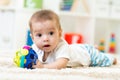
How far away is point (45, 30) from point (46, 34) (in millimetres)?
15

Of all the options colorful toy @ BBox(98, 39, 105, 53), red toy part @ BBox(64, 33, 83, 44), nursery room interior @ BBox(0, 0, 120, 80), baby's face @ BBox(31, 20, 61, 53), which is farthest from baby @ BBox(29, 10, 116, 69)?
colorful toy @ BBox(98, 39, 105, 53)

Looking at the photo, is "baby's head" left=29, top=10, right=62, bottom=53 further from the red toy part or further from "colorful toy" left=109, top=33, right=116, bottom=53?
"colorful toy" left=109, top=33, right=116, bottom=53

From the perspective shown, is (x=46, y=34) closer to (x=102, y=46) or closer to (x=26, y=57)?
(x=26, y=57)

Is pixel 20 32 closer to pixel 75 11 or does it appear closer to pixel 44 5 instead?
A: pixel 44 5

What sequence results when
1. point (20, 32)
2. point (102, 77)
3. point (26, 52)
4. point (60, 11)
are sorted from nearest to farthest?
point (102, 77) < point (26, 52) < point (20, 32) < point (60, 11)

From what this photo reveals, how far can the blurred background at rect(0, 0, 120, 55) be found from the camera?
2.40 metres

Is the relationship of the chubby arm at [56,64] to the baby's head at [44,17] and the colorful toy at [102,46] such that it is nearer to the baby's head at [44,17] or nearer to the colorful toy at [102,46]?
Result: the baby's head at [44,17]

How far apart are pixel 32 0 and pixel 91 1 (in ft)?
1.72

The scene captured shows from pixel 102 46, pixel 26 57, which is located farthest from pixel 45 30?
pixel 102 46

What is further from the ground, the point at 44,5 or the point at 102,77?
the point at 44,5

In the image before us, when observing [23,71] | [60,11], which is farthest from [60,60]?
[60,11]

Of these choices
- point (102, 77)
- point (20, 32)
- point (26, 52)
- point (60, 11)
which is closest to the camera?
point (102, 77)

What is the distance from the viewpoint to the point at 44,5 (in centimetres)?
246

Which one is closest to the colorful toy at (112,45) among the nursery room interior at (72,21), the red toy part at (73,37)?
the nursery room interior at (72,21)
